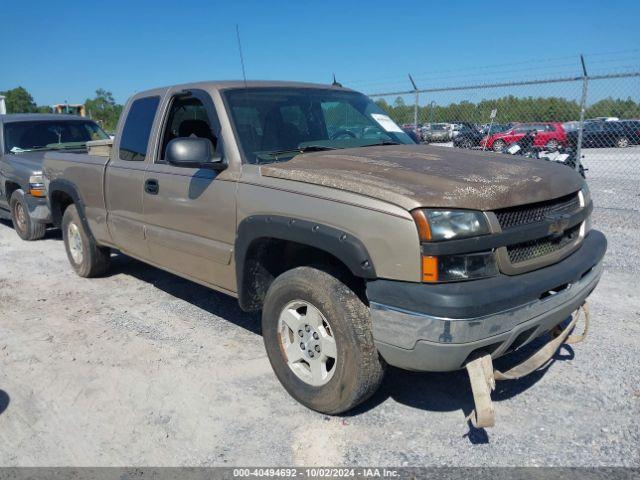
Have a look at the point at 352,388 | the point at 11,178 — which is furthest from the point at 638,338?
the point at 11,178

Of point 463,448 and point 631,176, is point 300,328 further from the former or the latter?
point 631,176

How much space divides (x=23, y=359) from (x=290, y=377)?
217 cm

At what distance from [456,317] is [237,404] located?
1.59 m

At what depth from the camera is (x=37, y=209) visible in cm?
777

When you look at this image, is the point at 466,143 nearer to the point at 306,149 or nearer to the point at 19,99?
the point at 306,149

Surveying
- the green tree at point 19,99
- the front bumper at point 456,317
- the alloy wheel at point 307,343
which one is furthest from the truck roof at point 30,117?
the green tree at point 19,99

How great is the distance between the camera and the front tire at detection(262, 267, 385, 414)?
2891mm

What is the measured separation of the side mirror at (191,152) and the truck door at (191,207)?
0.42 feet

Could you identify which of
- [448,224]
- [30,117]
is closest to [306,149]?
[448,224]

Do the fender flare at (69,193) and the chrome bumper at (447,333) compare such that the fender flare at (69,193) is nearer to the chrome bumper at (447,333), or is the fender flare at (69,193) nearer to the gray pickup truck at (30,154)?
the gray pickup truck at (30,154)

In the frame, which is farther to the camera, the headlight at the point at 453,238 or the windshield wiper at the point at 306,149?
the windshield wiper at the point at 306,149

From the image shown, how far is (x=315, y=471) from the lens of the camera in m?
2.74

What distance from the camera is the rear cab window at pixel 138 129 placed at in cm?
463

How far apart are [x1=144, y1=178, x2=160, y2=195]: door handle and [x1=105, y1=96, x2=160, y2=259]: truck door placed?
3.6 inches
